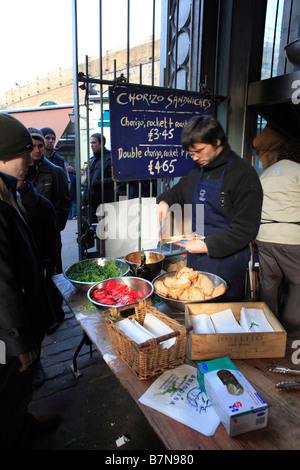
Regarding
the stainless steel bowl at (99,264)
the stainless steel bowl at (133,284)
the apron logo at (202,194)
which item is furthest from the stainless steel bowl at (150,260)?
the apron logo at (202,194)

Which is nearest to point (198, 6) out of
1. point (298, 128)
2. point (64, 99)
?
point (298, 128)

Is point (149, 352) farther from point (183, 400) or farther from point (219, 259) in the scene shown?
point (219, 259)

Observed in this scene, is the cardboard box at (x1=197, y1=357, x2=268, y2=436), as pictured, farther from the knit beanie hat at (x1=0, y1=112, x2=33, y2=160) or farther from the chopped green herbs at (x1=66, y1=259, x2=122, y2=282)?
the knit beanie hat at (x1=0, y1=112, x2=33, y2=160)

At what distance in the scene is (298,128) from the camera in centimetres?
468

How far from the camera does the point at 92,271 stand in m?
2.42

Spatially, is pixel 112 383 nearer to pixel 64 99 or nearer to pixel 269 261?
pixel 269 261

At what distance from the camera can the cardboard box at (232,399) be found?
1042 mm

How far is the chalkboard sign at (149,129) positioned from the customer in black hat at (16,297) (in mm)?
1052

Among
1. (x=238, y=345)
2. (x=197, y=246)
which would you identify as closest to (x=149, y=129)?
(x=197, y=246)

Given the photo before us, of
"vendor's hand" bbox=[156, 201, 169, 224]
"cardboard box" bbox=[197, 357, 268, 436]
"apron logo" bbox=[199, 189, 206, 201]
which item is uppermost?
"apron logo" bbox=[199, 189, 206, 201]

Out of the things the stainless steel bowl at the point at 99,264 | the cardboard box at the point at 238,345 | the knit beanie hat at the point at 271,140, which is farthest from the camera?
the knit beanie hat at the point at 271,140

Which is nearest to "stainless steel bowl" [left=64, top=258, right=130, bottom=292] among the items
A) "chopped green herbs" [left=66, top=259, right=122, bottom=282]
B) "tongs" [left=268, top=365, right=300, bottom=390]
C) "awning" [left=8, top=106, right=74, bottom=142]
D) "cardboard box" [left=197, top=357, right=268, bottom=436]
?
"chopped green herbs" [left=66, top=259, right=122, bottom=282]

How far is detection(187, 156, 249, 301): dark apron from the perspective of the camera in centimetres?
215

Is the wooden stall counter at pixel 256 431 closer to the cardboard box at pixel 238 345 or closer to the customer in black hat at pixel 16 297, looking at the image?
the cardboard box at pixel 238 345
